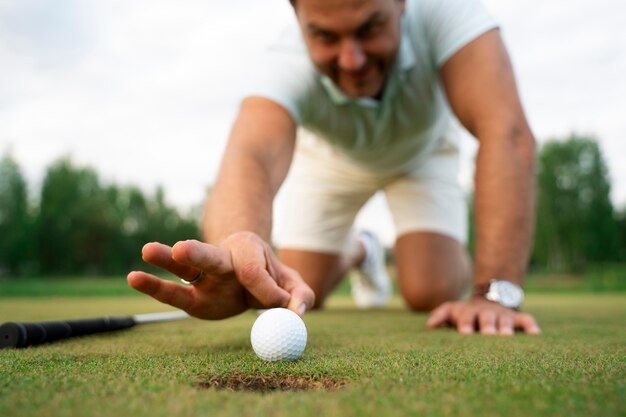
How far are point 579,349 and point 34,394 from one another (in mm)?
2214

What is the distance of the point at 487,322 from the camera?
10.0 ft

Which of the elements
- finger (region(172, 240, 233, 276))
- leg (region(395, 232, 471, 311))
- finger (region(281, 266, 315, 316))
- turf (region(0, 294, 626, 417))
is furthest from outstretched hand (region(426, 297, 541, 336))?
leg (region(395, 232, 471, 311))

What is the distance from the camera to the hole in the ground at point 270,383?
1577 mm

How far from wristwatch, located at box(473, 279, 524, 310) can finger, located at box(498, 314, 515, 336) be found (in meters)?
0.17

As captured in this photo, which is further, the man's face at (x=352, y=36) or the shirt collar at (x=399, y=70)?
the shirt collar at (x=399, y=70)

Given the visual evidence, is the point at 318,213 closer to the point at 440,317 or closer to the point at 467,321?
the point at 440,317

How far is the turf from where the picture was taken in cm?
125

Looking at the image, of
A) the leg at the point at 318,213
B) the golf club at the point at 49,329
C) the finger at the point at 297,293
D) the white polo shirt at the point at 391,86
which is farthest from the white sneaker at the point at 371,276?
the finger at the point at 297,293

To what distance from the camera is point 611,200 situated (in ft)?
131

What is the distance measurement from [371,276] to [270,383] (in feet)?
18.5

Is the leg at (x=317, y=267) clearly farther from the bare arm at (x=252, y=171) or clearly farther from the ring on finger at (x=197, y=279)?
the ring on finger at (x=197, y=279)

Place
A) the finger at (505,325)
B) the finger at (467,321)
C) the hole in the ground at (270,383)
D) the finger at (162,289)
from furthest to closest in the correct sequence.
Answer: the finger at (467,321)
the finger at (505,325)
the finger at (162,289)
the hole in the ground at (270,383)

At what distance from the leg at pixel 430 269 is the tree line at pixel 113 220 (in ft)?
115

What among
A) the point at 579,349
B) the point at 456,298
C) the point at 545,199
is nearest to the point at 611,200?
the point at 545,199
